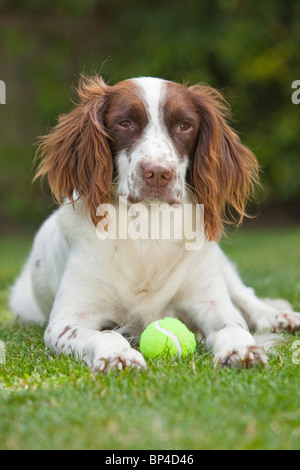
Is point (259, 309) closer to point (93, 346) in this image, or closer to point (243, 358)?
point (243, 358)

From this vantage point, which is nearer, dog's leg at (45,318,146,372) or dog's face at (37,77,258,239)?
dog's leg at (45,318,146,372)

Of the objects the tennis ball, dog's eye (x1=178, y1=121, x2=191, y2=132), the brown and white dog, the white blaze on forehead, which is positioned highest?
the white blaze on forehead

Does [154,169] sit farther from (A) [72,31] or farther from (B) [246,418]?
(A) [72,31]

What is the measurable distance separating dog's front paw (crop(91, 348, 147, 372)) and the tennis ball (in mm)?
246

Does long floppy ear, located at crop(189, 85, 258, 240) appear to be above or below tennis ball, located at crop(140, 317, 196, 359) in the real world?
above

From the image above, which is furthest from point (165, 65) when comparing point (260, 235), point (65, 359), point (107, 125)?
point (65, 359)

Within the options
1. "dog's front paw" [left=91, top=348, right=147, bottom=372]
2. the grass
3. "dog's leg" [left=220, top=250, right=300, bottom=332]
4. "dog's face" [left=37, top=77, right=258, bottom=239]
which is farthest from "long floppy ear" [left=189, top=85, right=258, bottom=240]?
"dog's front paw" [left=91, top=348, right=147, bottom=372]

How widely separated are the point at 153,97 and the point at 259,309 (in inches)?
56.3

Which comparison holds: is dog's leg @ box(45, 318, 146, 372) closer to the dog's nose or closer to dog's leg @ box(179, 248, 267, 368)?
dog's leg @ box(179, 248, 267, 368)

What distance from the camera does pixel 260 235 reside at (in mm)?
11984

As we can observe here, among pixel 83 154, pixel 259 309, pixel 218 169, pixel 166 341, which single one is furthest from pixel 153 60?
pixel 166 341

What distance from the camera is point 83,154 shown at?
3309 mm

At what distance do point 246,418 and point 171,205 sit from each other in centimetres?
135

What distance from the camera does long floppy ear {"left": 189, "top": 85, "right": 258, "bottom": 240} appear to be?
11.1 ft
